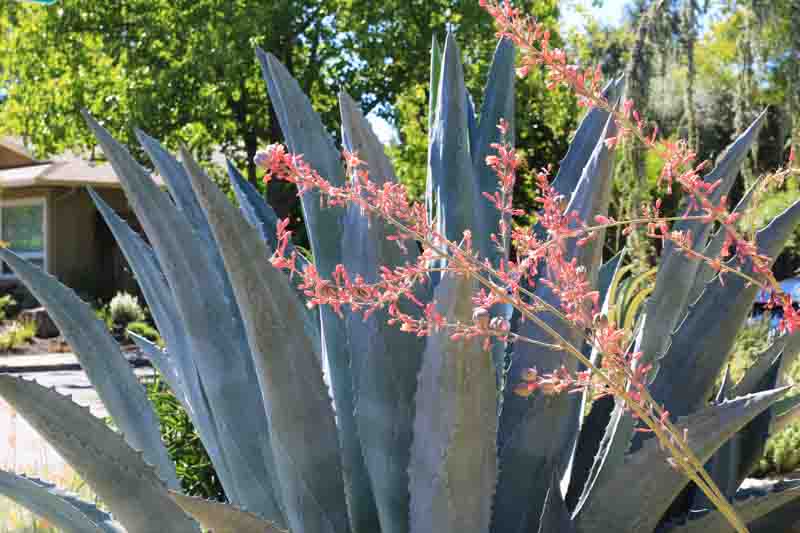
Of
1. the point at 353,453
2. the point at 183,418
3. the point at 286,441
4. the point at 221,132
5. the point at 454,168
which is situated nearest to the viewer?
the point at 286,441

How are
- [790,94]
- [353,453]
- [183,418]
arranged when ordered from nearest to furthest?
[353,453] < [183,418] < [790,94]

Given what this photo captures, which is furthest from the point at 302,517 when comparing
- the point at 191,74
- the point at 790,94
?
the point at 191,74

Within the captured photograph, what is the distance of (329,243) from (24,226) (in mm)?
22869

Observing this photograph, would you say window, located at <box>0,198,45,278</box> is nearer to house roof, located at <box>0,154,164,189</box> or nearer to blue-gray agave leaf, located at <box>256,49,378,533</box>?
house roof, located at <box>0,154,164,189</box>

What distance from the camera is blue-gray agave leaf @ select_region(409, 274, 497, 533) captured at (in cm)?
139

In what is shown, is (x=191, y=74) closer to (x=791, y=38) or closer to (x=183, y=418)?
(x=791, y=38)

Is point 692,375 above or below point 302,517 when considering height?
above

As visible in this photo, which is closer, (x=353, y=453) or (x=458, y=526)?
(x=458, y=526)

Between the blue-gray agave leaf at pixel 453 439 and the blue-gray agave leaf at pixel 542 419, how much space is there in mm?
195

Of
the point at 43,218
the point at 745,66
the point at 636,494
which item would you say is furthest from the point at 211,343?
the point at 43,218

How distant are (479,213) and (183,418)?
3.05 meters

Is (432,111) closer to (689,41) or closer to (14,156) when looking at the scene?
(689,41)

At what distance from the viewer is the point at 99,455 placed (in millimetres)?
1631

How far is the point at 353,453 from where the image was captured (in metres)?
1.78
